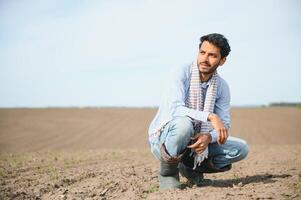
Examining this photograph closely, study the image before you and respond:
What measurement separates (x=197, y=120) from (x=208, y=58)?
0.61 m

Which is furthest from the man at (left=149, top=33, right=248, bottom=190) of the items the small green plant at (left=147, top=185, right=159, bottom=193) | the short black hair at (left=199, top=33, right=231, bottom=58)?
the small green plant at (left=147, top=185, right=159, bottom=193)

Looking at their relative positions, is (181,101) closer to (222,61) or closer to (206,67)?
(206,67)

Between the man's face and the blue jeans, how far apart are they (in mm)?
543

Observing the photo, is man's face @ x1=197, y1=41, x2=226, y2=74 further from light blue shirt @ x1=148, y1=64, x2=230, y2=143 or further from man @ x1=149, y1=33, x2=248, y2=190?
light blue shirt @ x1=148, y1=64, x2=230, y2=143

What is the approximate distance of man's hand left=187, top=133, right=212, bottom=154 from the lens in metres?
3.68

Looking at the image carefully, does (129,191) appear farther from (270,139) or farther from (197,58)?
(270,139)

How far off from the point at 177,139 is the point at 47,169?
2908 mm

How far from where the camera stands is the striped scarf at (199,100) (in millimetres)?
3889

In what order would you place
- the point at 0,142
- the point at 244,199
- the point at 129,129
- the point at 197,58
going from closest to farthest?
1. the point at 244,199
2. the point at 197,58
3. the point at 0,142
4. the point at 129,129

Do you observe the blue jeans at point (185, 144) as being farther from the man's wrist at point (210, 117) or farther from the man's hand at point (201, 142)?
the man's wrist at point (210, 117)

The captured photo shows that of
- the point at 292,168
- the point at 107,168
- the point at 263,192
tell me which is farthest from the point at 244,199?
the point at 107,168

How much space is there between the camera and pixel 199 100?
392cm

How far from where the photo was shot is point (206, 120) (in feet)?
12.0

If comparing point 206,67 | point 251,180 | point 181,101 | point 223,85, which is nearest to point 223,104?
point 223,85
